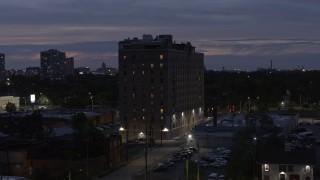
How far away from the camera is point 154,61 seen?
31328 millimetres

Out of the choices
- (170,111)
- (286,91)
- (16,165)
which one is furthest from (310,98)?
(16,165)

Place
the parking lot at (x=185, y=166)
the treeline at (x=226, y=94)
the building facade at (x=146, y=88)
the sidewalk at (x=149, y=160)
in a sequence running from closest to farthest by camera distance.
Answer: the parking lot at (x=185, y=166)
the sidewalk at (x=149, y=160)
the building facade at (x=146, y=88)
the treeline at (x=226, y=94)

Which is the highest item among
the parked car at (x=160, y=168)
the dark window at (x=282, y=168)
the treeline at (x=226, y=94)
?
the treeline at (x=226, y=94)

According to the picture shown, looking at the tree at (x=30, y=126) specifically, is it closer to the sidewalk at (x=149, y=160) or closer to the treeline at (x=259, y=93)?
the sidewalk at (x=149, y=160)

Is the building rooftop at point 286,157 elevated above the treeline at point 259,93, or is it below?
below

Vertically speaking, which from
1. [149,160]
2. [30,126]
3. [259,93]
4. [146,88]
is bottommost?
[149,160]

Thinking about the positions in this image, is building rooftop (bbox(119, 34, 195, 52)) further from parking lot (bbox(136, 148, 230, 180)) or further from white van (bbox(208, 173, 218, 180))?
white van (bbox(208, 173, 218, 180))

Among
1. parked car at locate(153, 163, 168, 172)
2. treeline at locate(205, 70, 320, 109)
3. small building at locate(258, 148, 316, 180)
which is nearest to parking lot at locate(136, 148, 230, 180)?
parked car at locate(153, 163, 168, 172)

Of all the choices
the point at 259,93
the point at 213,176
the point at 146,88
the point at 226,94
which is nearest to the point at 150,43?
the point at 146,88

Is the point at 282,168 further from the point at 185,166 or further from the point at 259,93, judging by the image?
the point at 259,93

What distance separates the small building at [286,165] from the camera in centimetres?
1667

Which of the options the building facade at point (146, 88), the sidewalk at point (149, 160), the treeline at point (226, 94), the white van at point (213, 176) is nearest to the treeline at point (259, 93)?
the treeline at point (226, 94)

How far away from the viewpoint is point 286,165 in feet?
54.9

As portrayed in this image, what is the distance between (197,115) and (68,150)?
19887 millimetres
